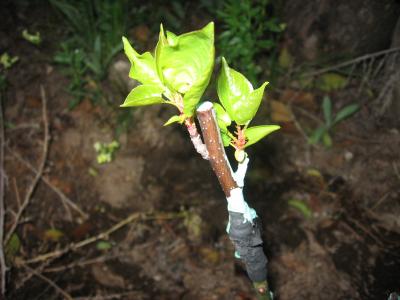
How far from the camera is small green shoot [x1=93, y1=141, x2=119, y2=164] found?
7.44ft

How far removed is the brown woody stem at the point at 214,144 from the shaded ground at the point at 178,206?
108cm

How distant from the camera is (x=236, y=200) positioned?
0.79 meters

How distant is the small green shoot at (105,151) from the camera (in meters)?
2.27

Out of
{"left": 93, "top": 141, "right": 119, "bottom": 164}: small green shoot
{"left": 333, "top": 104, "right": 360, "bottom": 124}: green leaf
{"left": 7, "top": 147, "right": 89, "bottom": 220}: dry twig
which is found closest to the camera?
{"left": 7, "top": 147, "right": 89, "bottom": 220}: dry twig

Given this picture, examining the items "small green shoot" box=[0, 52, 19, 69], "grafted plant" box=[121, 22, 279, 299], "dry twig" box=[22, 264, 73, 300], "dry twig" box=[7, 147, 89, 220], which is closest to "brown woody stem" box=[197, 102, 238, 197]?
"grafted plant" box=[121, 22, 279, 299]

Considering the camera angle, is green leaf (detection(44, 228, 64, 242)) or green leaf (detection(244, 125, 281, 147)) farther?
green leaf (detection(44, 228, 64, 242))

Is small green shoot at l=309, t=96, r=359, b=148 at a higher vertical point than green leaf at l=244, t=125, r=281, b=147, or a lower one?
lower

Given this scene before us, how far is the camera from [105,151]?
231 centimetres

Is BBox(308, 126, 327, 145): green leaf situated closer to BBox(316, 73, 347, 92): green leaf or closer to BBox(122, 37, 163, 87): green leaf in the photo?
BBox(316, 73, 347, 92): green leaf

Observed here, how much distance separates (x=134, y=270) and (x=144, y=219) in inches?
12.4

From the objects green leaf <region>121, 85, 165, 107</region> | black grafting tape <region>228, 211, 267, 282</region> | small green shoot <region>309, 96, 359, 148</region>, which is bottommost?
small green shoot <region>309, 96, 359, 148</region>

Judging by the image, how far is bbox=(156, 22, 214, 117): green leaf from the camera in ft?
1.77

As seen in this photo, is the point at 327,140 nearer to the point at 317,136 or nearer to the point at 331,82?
the point at 317,136

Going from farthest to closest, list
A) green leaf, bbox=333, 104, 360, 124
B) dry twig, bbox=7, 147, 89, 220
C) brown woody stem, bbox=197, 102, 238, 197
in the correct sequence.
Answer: green leaf, bbox=333, 104, 360, 124, dry twig, bbox=7, 147, 89, 220, brown woody stem, bbox=197, 102, 238, 197
